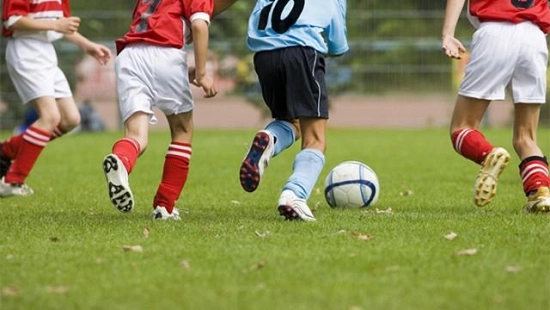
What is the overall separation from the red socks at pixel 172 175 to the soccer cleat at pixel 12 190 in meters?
2.64

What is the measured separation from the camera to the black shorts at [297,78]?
6809mm

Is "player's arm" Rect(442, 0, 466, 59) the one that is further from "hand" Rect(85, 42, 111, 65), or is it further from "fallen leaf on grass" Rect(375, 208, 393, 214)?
"hand" Rect(85, 42, 111, 65)

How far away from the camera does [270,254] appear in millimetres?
5453

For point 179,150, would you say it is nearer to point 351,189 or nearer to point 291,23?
point 291,23

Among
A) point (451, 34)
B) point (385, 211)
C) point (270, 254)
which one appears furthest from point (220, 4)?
point (270, 254)

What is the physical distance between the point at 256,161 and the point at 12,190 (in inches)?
135

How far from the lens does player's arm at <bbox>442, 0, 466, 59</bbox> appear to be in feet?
22.9

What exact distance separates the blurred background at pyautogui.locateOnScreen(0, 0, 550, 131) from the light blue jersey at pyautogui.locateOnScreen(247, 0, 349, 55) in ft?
51.5

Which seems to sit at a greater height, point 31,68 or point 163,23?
point 163,23

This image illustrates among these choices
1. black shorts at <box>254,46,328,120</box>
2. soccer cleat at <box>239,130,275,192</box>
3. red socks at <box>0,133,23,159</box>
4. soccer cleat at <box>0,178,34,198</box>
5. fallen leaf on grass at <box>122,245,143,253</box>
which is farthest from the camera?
red socks at <box>0,133,23,159</box>

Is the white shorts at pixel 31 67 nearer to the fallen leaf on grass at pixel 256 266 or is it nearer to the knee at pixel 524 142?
the knee at pixel 524 142

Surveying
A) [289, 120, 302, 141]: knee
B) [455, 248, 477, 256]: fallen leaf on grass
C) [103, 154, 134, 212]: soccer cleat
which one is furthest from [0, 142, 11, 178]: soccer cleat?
[455, 248, 477, 256]: fallen leaf on grass

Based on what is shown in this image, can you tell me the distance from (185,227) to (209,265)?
4.72 feet

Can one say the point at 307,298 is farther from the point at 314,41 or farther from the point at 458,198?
the point at 458,198
